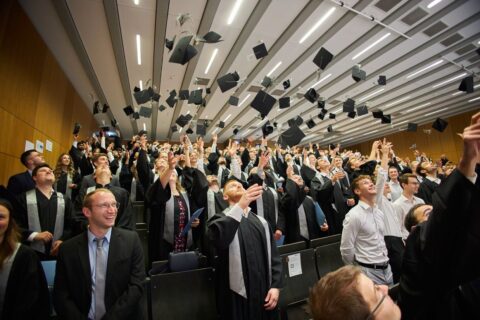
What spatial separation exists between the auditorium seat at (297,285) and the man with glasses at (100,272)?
54.8 inches

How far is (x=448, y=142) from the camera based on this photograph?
1503 centimetres

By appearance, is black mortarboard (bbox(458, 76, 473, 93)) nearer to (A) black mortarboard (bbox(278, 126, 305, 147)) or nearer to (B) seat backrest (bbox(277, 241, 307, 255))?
(A) black mortarboard (bbox(278, 126, 305, 147))

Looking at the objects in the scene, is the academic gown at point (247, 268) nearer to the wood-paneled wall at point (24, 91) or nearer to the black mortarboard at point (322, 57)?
the black mortarboard at point (322, 57)

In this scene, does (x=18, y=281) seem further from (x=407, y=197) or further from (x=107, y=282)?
(x=407, y=197)

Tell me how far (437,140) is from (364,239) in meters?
16.9

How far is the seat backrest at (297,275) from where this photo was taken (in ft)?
9.13

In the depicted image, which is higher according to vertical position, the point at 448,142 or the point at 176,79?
the point at 176,79

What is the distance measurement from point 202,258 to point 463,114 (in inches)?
686

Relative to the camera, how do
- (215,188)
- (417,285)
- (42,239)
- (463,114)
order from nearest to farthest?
(417,285) → (42,239) → (215,188) → (463,114)

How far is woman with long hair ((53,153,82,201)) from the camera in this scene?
412 centimetres

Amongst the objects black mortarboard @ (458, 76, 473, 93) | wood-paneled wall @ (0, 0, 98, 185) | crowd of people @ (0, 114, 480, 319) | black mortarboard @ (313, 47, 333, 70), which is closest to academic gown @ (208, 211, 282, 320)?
crowd of people @ (0, 114, 480, 319)

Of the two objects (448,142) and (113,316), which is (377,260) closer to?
(113,316)

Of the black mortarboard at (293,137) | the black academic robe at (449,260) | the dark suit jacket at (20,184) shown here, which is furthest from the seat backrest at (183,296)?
the black mortarboard at (293,137)

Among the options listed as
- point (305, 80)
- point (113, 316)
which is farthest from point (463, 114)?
point (113, 316)
